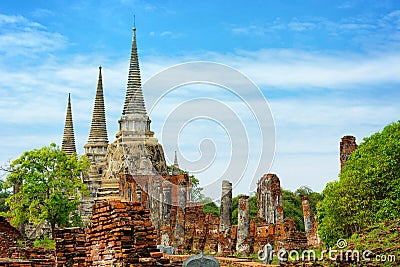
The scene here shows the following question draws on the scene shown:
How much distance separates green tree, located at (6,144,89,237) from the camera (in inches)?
1411

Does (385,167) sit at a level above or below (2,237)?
above

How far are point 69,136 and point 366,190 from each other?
56.4m

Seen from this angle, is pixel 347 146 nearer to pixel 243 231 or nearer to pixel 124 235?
pixel 243 231

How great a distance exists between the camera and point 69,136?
7206cm

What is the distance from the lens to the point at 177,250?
23609 millimetres

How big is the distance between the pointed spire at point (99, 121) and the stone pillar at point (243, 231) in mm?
51227

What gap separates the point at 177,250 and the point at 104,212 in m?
14.5

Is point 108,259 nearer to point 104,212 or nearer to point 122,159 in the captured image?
point 104,212

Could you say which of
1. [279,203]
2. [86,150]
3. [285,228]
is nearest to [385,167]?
[285,228]

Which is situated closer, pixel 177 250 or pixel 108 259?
pixel 108 259

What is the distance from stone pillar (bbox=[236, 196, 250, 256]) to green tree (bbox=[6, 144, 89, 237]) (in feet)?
54.4

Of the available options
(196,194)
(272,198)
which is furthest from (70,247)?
(196,194)

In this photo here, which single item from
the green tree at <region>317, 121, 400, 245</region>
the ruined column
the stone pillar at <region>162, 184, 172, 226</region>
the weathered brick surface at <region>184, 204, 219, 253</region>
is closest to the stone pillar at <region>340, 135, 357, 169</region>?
the green tree at <region>317, 121, 400, 245</region>

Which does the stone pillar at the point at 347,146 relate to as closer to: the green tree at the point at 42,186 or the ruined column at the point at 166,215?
the ruined column at the point at 166,215
